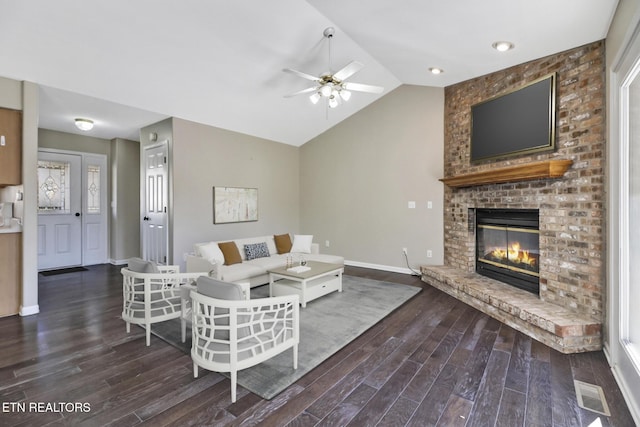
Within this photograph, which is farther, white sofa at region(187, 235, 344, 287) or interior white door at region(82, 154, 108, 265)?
interior white door at region(82, 154, 108, 265)

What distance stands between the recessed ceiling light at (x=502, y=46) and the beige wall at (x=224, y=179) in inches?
169

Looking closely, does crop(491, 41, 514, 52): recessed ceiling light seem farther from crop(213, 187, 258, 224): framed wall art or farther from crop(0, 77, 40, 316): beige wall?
crop(0, 77, 40, 316): beige wall

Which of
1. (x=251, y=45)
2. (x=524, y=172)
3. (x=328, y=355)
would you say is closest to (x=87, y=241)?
(x=251, y=45)

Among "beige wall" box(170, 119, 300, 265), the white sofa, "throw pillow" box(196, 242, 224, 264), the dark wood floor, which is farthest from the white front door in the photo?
"throw pillow" box(196, 242, 224, 264)

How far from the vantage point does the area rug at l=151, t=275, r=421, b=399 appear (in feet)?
7.45

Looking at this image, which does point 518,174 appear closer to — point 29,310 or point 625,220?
point 625,220

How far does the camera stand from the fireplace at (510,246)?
12.2 ft

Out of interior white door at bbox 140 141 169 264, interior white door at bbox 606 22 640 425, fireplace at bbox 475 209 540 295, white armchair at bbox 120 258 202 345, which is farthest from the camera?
interior white door at bbox 140 141 169 264

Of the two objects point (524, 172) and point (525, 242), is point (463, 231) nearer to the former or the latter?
point (525, 242)

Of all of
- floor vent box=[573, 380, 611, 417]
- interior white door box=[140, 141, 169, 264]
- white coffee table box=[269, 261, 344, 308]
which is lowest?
floor vent box=[573, 380, 611, 417]

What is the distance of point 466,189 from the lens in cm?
466

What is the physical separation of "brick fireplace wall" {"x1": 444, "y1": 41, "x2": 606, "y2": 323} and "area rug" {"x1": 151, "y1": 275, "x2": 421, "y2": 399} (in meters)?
1.75

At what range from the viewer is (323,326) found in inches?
127

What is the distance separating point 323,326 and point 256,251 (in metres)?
2.23
